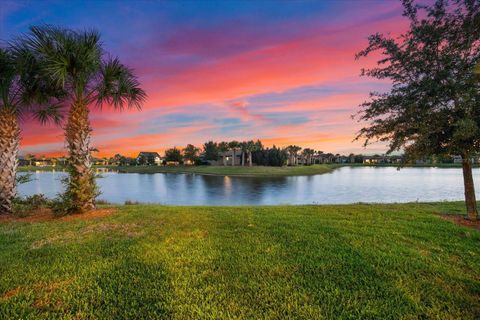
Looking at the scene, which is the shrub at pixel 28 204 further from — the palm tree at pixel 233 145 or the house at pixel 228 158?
the palm tree at pixel 233 145

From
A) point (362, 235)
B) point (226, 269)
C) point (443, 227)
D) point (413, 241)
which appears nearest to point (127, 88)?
point (226, 269)

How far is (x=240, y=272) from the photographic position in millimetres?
4121

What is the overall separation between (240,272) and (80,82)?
877 centimetres

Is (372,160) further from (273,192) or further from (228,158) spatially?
(273,192)

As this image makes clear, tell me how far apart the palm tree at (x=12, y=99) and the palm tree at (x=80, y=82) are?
85 cm

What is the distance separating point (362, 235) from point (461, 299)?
2945 millimetres

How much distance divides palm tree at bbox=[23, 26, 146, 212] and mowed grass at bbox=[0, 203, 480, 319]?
85.3 inches

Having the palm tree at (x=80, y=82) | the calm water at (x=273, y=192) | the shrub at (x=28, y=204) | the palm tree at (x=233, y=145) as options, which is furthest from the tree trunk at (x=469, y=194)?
the palm tree at (x=233, y=145)

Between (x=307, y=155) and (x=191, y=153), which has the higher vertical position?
(x=191, y=153)

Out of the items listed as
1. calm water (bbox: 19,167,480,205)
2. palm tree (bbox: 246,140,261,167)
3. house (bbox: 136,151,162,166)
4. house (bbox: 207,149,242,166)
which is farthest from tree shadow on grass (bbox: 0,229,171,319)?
house (bbox: 136,151,162,166)

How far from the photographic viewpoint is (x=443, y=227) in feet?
23.7

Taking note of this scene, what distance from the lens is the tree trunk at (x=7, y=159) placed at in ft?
29.9

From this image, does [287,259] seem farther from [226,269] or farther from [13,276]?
[13,276]

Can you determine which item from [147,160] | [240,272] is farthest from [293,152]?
[240,272]
